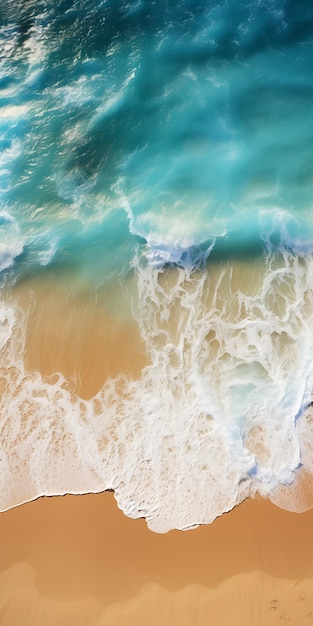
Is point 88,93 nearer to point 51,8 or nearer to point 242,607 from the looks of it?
point 51,8

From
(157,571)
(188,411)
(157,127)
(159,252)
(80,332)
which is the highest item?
(157,127)

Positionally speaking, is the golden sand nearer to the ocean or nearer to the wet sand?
the ocean

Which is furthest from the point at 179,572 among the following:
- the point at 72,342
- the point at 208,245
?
the point at 208,245

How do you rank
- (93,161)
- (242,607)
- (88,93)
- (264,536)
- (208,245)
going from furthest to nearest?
(88,93) → (93,161) → (208,245) → (264,536) → (242,607)

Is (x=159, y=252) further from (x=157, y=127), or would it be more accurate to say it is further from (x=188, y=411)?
(x=157, y=127)

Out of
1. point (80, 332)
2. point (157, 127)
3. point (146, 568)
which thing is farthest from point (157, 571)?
point (157, 127)

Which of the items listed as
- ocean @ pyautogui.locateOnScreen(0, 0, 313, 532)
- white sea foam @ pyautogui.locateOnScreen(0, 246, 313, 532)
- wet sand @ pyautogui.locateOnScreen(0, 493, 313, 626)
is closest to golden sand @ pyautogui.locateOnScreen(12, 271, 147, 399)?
ocean @ pyautogui.locateOnScreen(0, 0, 313, 532)
